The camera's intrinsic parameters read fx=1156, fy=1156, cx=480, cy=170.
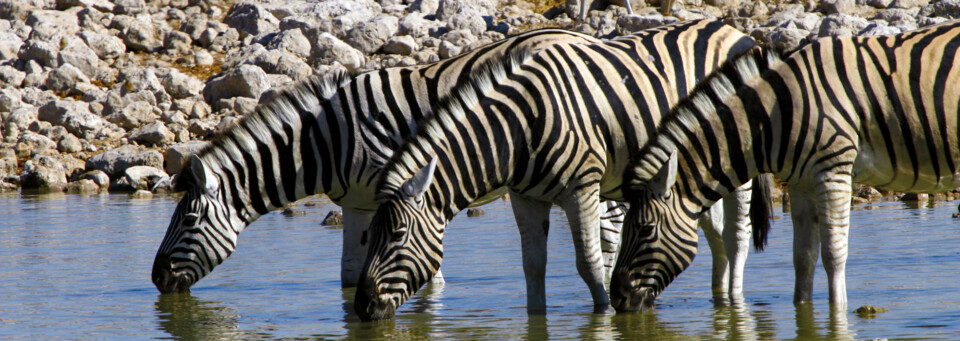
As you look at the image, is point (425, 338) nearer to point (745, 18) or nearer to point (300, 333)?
point (300, 333)

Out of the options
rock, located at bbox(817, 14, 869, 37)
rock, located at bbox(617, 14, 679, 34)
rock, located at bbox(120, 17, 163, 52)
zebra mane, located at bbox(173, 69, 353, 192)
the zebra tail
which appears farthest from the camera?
rock, located at bbox(120, 17, 163, 52)

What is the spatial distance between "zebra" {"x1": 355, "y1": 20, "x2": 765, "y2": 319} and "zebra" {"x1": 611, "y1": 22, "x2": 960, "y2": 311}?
1.29 ft

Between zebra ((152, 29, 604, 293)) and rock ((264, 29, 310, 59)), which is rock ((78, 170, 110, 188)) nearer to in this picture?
rock ((264, 29, 310, 59))

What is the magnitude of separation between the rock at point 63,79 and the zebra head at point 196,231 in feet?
57.9

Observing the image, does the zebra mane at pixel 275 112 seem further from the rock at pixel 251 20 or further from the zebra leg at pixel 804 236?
the rock at pixel 251 20

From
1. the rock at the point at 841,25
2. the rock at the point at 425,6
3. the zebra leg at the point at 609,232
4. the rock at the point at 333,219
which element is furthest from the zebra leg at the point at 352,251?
the rock at the point at 425,6

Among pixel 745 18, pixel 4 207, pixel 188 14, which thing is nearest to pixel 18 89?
pixel 188 14

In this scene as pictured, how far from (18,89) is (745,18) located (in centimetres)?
1564

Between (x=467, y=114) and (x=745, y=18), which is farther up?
(x=745, y=18)

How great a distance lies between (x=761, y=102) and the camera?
6668mm

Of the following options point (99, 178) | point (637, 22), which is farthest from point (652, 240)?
point (637, 22)

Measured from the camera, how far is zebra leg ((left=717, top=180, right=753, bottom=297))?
8.16 metres

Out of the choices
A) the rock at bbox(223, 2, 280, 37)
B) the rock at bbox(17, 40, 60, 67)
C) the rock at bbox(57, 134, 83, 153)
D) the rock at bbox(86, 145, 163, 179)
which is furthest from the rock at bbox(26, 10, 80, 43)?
the rock at bbox(86, 145, 163, 179)

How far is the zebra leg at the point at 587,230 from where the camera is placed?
276 inches
